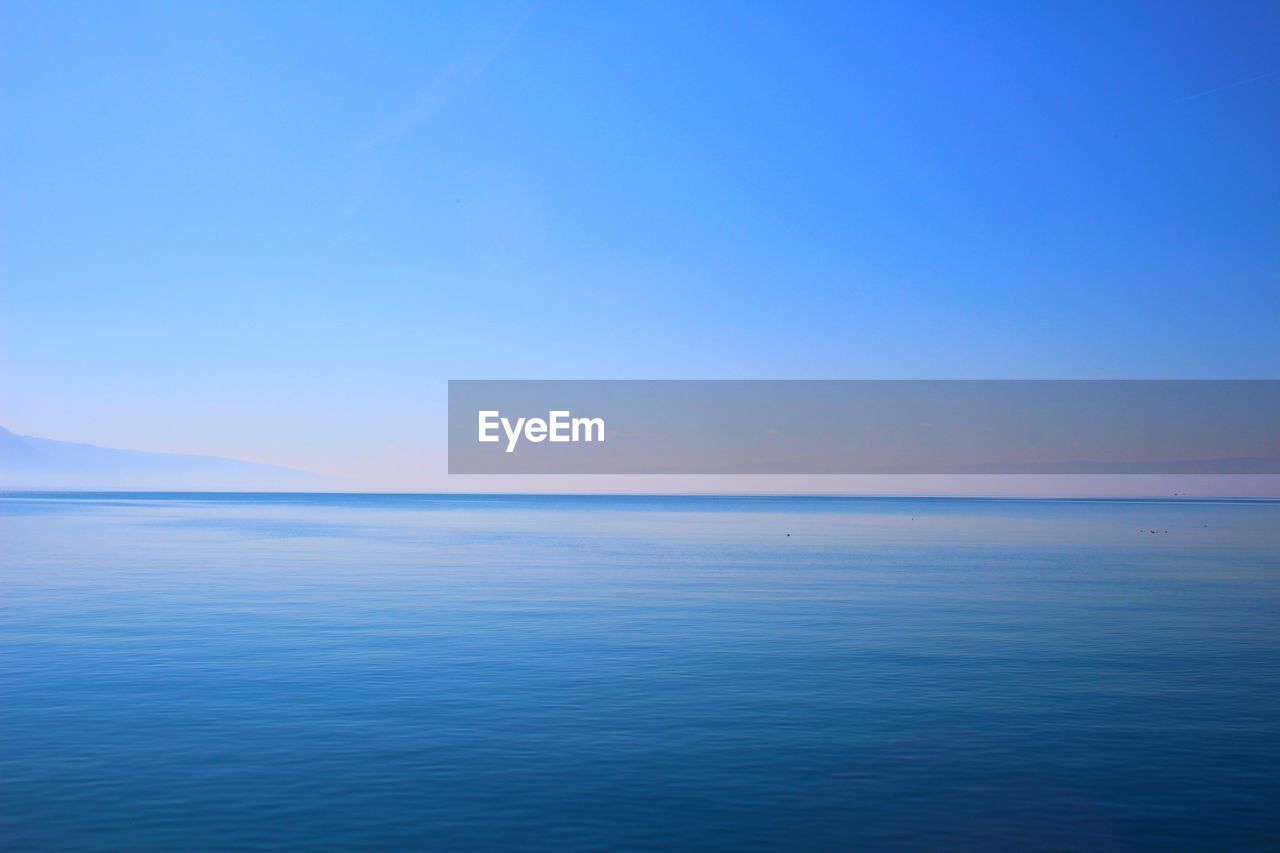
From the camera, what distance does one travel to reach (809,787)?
18.2 metres

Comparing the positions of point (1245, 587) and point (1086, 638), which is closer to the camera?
point (1086, 638)

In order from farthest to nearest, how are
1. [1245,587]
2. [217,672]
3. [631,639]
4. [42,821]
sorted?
[1245,587]
[631,639]
[217,672]
[42,821]

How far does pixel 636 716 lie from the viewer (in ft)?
77.5

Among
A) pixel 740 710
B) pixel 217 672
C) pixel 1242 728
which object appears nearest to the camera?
pixel 1242 728

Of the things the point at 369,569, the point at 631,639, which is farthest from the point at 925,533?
the point at 631,639

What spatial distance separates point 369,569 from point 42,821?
48.8 m

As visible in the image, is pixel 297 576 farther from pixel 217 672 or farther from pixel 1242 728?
pixel 1242 728

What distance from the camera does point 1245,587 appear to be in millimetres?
53562

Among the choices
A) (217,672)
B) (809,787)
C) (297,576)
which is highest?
(297,576)

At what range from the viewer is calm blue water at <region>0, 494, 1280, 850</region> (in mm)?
16500

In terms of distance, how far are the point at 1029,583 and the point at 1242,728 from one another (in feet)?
114

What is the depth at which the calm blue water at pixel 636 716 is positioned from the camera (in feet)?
54.1

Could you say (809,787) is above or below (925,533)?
below

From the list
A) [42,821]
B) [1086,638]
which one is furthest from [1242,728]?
[42,821]
